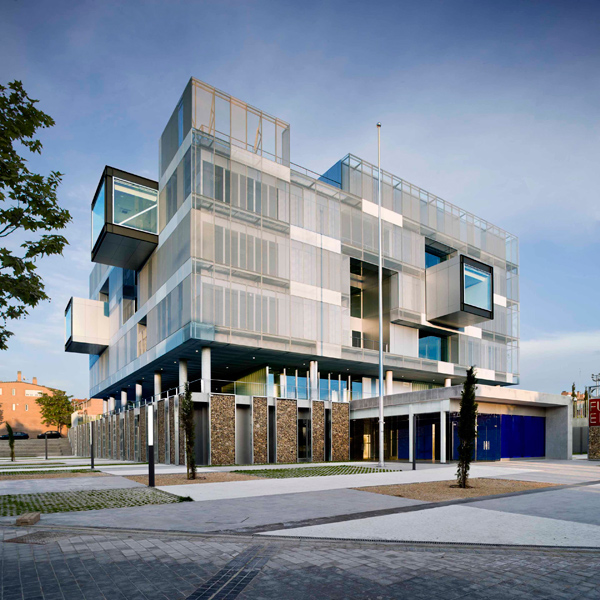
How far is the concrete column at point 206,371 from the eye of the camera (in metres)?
33.3

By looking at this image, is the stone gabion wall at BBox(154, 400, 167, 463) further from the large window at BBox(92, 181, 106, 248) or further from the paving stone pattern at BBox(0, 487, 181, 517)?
the paving stone pattern at BBox(0, 487, 181, 517)

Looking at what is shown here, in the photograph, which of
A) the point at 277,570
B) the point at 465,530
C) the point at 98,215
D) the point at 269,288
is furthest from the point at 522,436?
the point at 98,215

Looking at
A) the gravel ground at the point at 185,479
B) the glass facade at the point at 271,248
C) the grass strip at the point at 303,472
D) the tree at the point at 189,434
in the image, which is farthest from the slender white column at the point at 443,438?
the tree at the point at 189,434

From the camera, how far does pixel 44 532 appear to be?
9.86 metres

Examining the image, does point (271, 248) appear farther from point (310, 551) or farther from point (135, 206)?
point (310, 551)

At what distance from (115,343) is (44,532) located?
154ft

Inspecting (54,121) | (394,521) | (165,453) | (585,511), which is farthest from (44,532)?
(165,453)

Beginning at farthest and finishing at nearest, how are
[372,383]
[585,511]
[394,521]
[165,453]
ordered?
[372,383]
[165,453]
[585,511]
[394,521]

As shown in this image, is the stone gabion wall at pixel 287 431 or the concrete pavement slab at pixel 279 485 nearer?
the concrete pavement slab at pixel 279 485

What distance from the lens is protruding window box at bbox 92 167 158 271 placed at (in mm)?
38844

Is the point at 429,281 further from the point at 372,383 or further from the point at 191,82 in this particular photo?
the point at 191,82

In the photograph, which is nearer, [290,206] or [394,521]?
[394,521]

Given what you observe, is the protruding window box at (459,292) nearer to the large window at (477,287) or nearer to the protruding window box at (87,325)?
the large window at (477,287)

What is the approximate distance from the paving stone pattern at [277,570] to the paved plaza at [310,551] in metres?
0.02
